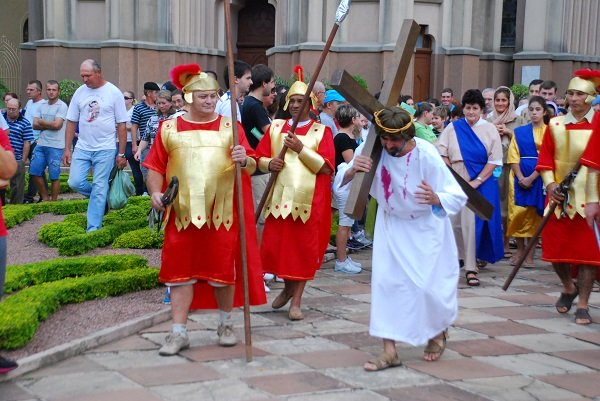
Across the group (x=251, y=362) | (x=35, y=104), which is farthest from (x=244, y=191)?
Answer: (x=35, y=104)

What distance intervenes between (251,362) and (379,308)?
916 mm

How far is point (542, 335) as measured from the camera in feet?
23.0

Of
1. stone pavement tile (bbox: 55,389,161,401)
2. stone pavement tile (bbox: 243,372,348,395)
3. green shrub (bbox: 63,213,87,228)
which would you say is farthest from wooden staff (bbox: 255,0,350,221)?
green shrub (bbox: 63,213,87,228)

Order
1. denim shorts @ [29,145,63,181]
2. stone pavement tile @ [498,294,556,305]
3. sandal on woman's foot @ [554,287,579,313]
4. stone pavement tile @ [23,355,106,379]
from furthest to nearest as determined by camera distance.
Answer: denim shorts @ [29,145,63,181] < stone pavement tile @ [498,294,556,305] < sandal on woman's foot @ [554,287,579,313] < stone pavement tile @ [23,355,106,379]

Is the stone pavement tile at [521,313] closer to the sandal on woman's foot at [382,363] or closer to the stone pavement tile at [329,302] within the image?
the stone pavement tile at [329,302]

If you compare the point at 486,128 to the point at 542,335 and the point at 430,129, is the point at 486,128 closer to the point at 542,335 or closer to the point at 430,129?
the point at 430,129

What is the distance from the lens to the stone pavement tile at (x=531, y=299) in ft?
Result: 27.3

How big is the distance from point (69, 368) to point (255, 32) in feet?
61.9

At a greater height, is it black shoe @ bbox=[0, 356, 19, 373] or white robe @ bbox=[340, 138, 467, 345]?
white robe @ bbox=[340, 138, 467, 345]

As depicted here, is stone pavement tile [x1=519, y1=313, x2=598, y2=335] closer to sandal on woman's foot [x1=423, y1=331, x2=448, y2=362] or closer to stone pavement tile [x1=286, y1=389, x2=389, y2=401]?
sandal on woman's foot [x1=423, y1=331, x2=448, y2=362]

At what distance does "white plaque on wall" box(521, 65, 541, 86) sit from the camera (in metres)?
22.7

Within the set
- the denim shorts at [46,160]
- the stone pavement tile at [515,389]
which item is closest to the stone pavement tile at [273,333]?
the stone pavement tile at [515,389]

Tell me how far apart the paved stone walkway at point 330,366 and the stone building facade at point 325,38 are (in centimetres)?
1349

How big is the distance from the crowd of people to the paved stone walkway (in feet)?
0.69
